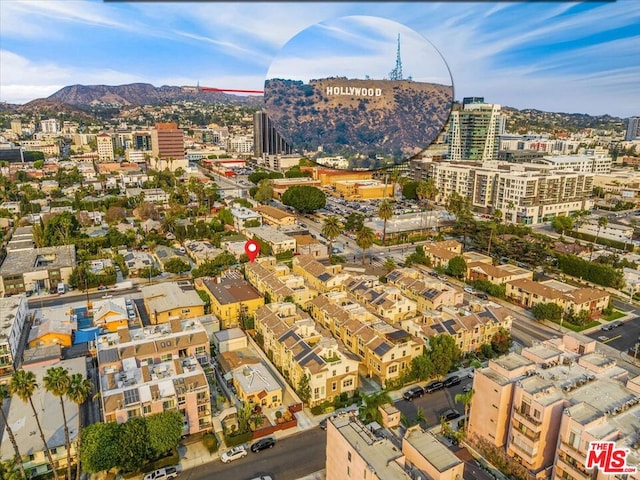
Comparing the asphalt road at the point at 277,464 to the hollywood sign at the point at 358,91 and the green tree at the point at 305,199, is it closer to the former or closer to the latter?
the hollywood sign at the point at 358,91

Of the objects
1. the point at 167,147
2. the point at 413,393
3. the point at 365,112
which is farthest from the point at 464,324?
the point at 167,147

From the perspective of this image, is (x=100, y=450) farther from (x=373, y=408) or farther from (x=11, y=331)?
(x=11, y=331)

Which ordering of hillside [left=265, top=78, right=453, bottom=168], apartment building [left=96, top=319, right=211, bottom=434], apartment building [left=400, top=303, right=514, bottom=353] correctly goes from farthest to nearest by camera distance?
1. apartment building [left=400, top=303, right=514, bottom=353]
2. apartment building [left=96, top=319, right=211, bottom=434]
3. hillside [left=265, top=78, right=453, bottom=168]

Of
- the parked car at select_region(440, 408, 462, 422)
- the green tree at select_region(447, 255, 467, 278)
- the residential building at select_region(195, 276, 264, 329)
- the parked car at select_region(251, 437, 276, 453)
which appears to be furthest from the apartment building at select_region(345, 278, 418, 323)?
the parked car at select_region(251, 437, 276, 453)

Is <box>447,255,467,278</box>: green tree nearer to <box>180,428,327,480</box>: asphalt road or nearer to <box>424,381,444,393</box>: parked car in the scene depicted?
<box>424,381,444,393</box>: parked car

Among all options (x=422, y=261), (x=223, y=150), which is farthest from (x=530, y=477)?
(x=223, y=150)
